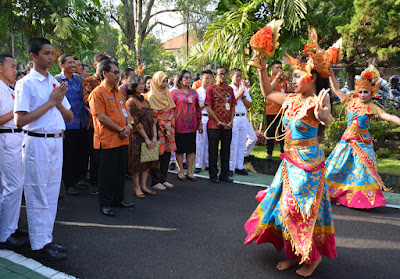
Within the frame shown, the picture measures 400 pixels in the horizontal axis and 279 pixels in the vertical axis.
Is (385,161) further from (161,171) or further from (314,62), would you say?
(314,62)

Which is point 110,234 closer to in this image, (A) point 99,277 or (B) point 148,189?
(A) point 99,277

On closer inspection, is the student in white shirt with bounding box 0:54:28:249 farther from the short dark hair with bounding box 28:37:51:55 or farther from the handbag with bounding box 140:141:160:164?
the handbag with bounding box 140:141:160:164

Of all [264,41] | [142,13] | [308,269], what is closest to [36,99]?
[264,41]

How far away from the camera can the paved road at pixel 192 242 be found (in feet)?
11.3

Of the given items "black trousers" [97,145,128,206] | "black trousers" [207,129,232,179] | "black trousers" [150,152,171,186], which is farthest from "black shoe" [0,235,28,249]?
"black trousers" [207,129,232,179]

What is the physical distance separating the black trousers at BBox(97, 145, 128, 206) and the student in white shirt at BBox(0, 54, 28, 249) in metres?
1.17

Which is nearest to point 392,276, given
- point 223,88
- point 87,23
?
point 223,88

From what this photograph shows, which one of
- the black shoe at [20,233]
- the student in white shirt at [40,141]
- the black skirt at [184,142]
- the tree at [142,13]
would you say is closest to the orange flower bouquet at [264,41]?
the student in white shirt at [40,141]

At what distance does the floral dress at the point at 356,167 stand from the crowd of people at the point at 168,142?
0.05ft

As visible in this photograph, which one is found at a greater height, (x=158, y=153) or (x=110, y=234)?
(x=158, y=153)

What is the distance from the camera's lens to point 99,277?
10.8ft

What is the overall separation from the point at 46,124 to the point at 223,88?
3902 mm

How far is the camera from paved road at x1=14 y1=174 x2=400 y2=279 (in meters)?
3.45

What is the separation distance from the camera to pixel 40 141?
3441mm
